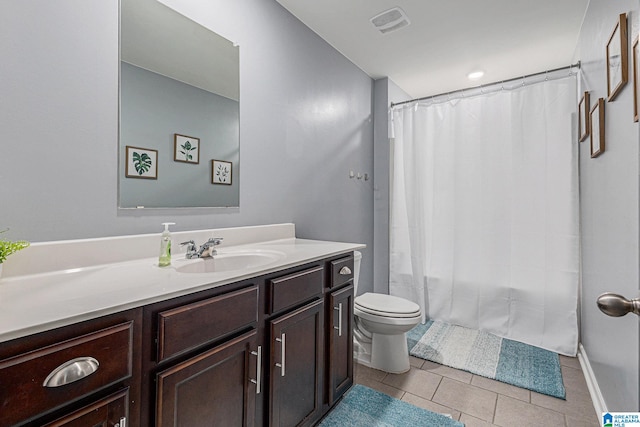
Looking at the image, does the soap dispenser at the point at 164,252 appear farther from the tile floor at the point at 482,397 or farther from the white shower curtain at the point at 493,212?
the white shower curtain at the point at 493,212

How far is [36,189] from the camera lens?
1.05 metres

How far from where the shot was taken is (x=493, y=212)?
2.54 meters

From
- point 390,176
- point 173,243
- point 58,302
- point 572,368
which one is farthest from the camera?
point 390,176

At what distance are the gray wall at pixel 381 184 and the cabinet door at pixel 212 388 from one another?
2027mm

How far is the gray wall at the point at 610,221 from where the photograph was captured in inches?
42.2

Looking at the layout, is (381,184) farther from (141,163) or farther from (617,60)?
(141,163)

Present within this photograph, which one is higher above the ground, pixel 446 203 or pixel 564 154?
pixel 564 154

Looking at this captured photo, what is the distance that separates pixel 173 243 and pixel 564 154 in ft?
8.59

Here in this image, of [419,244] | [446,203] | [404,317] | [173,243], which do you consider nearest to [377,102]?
[446,203]

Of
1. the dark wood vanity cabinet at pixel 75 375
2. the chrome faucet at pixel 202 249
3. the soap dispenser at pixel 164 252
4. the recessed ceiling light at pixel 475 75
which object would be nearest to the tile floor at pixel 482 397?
the chrome faucet at pixel 202 249

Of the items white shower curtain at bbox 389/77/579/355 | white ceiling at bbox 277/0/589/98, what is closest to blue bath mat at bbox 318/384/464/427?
white shower curtain at bbox 389/77/579/355

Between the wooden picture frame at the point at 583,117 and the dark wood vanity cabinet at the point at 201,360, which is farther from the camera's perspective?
the wooden picture frame at the point at 583,117

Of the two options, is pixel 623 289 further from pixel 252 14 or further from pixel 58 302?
pixel 252 14

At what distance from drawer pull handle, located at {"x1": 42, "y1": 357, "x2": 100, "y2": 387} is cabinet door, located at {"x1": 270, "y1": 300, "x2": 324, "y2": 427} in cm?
61
